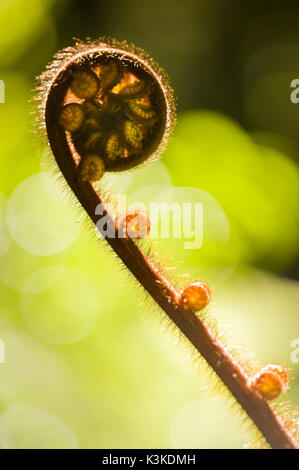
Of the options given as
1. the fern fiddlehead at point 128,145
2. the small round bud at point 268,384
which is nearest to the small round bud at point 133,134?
the fern fiddlehead at point 128,145

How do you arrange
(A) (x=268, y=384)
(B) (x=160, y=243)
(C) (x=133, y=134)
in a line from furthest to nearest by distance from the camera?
1. (B) (x=160, y=243)
2. (C) (x=133, y=134)
3. (A) (x=268, y=384)

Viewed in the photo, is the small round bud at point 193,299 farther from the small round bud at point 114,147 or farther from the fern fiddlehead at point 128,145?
the small round bud at point 114,147

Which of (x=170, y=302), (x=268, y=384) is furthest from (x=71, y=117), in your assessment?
(x=268, y=384)

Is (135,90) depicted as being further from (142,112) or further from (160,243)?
(160,243)

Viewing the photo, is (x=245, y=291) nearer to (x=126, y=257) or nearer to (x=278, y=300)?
(x=278, y=300)

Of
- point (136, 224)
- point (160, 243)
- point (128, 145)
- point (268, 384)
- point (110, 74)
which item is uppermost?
point (110, 74)

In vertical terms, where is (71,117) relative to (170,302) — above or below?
above

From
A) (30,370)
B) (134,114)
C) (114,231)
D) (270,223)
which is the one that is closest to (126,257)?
(114,231)
